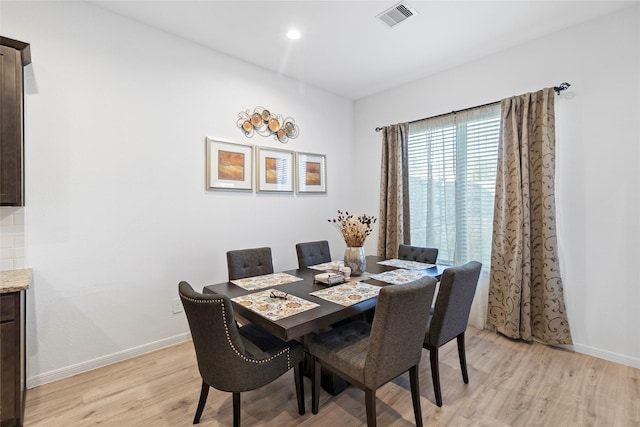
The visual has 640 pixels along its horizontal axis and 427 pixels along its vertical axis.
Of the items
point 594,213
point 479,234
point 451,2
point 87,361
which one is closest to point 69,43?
point 87,361

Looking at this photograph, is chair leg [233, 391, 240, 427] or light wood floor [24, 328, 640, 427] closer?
chair leg [233, 391, 240, 427]

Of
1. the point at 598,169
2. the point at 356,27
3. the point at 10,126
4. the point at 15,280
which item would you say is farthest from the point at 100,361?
the point at 598,169

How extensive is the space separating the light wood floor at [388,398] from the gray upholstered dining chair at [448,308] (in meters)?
0.30

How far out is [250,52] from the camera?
3115 mm

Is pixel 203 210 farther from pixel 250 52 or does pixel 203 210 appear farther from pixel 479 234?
pixel 479 234

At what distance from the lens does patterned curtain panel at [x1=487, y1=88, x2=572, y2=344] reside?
2705mm

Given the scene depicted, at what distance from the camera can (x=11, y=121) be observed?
1863 millimetres

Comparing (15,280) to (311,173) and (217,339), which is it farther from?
(311,173)

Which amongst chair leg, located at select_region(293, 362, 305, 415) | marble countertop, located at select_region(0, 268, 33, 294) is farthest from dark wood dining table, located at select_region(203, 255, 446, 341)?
marble countertop, located at select_region(0, 268, 33, 294)

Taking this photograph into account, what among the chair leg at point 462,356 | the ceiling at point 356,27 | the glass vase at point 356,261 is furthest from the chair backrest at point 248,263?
the ceiling at point 356,27

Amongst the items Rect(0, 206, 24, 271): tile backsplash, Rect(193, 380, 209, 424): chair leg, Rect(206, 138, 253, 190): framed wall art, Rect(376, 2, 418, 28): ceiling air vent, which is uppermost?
Rect(376, 2, 418, 28): ceiling air vent

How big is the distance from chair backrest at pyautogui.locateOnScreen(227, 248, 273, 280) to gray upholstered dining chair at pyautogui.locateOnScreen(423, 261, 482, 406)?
1452 millimetres

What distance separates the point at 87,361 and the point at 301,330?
2.03 metres

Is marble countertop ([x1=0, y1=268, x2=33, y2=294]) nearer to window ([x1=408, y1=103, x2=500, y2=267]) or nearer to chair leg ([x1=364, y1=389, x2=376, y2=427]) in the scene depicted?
chair leg ([x1=364, y1=389, x2=376, y2=427])
